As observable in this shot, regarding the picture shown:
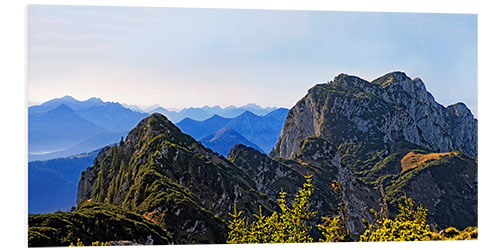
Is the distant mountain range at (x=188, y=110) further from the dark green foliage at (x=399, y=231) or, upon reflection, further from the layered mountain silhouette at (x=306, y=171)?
the dark green foliage at (x=399, y=231)

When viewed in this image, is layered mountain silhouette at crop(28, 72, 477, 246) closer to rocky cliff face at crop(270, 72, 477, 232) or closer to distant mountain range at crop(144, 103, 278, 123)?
rocky cliff face at crop(270, 72, 477, 232)

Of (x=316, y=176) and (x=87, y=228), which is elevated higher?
(x=316, y=176)

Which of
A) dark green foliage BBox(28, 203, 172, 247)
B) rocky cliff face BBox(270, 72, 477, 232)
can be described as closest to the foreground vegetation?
dark green foliage BBox(28, 203, 172, 247)

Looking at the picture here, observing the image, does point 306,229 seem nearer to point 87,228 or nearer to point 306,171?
point 87,228

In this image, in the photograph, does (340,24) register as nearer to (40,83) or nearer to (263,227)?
(263,227)

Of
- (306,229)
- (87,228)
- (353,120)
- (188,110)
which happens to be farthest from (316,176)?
(306,229)

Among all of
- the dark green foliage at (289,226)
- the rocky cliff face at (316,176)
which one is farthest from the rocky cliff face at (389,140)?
the dark green foliage at (289,226)
